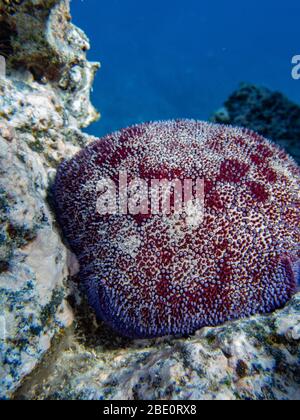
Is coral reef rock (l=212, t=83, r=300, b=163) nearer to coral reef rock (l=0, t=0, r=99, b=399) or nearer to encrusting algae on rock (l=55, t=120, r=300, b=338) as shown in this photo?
coral reef rock (l=0, t=0, r=99, b=399)

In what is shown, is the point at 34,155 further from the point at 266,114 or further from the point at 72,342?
the point at 266,114

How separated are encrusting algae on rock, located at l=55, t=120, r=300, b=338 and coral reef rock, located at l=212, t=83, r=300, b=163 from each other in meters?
3.70

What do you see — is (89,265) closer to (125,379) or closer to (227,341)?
(125,379)

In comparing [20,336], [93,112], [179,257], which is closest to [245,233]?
[179,257]

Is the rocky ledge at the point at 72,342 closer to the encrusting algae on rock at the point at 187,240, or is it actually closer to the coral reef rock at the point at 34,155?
the coral reef rock at the point at 34,155

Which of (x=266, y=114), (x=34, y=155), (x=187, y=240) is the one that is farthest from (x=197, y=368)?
(x=266, y=114)

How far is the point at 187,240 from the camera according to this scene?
222cm

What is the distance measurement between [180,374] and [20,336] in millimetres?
1021

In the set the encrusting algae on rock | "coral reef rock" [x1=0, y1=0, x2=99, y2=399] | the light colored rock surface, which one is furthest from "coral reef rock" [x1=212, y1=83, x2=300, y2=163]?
the light colored rock surface

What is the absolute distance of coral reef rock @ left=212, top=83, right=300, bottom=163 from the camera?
19.6 feet

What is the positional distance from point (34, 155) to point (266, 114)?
5.19 m

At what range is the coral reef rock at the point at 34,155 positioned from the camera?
1940mm

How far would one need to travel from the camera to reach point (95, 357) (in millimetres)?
2291

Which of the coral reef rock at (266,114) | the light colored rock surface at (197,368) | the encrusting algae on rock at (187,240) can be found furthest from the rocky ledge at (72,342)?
the coral reef rock at (266,114)
